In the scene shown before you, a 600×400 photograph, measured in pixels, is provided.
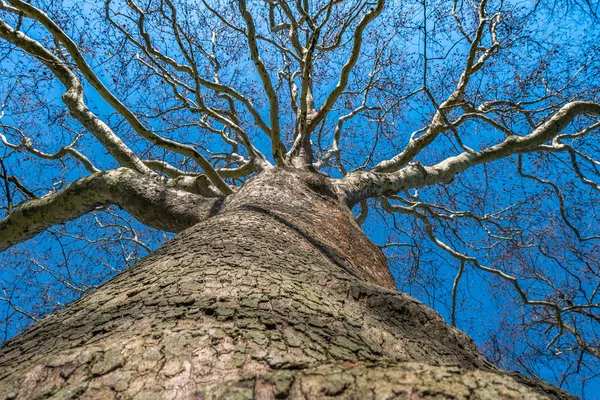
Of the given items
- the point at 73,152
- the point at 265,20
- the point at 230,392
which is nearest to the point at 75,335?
the point at 230,392

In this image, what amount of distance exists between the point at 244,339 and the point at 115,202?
8.86 feet

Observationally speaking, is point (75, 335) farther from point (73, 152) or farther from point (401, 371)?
point (73, 152)

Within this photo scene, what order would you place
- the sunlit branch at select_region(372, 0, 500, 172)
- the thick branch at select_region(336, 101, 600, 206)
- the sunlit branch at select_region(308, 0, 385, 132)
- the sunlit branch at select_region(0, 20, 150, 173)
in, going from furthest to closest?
the sunlit branch at select_region(372, 0, 500, 172) → the thick branch at select_region(336, 101, 600, 206) → the sunlit branch at select_region(308, 0, 385, 132) → the sunlit branch at select_region(0, 20, 150, 173)

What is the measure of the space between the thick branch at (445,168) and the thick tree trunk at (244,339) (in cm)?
187

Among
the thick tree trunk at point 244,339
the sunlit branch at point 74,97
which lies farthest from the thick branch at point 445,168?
the sunlit branch at point 74,97

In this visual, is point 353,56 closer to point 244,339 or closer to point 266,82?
point 266,82

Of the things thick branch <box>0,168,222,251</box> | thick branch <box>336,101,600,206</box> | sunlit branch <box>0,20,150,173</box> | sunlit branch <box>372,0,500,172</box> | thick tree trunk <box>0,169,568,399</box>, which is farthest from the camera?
sunlit branch <box>372,0,500,172</box>

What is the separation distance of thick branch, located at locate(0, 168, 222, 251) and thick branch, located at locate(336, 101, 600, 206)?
4.53ft

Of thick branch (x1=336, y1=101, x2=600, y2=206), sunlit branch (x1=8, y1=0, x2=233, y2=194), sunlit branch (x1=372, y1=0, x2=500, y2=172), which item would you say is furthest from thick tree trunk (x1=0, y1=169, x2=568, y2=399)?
sunlit branch (x1=372, y1=0, x2=500, y2=172)

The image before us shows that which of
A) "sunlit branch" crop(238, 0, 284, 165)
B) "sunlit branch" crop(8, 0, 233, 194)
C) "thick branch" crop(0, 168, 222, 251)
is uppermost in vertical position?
"sunlit branch" crop(238, 0, 284, 165)

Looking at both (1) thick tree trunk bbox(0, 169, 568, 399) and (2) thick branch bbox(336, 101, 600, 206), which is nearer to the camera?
(1) thick tree trunk bbox(0, 169, 568, 399)

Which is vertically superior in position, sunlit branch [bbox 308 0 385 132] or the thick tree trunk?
sunlit branch [bbox 308 0 385 132]

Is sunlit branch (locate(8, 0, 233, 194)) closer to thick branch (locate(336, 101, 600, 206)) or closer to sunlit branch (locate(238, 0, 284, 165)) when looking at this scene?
sunlit branch (locate(238, 0, 284, 165))

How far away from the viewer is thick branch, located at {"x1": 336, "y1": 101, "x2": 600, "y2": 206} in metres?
3.58
